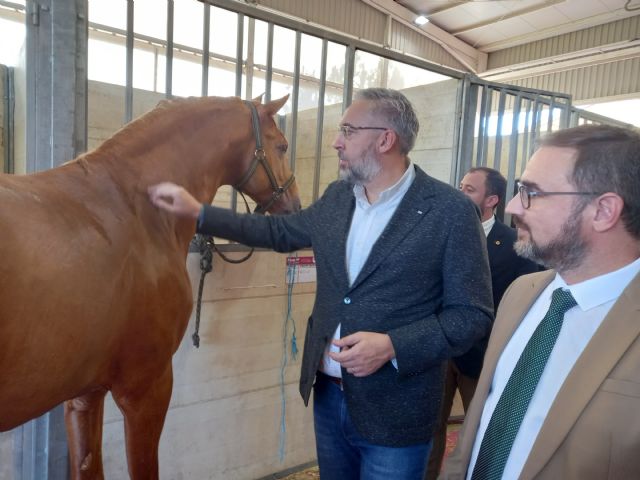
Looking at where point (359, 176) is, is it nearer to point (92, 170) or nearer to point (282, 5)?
point (92, 170)

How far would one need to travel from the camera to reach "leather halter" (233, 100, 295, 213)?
5.98 ft

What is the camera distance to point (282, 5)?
292 inches

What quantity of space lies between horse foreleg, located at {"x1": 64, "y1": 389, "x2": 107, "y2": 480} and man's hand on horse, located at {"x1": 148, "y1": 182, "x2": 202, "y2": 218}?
74cm

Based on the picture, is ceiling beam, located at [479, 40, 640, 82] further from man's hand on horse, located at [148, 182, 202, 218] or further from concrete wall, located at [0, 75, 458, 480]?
man's hand on horse, located at [148, 182, 202, 218]

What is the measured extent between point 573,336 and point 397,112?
77 cm

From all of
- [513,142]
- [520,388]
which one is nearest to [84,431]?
[520,388]

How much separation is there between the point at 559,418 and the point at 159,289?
1204mm

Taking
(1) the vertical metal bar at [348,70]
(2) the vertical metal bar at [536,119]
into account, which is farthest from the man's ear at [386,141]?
(2) the vertical metal bar at [536,119]

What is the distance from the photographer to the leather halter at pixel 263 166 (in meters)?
1.82

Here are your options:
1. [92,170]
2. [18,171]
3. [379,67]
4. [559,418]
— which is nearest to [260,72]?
[379,67]

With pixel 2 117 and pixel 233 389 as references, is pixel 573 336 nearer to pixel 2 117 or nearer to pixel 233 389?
pixel 233 389

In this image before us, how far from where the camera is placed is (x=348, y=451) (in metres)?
1.44

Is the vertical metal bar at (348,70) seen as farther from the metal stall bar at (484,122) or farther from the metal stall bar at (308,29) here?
the metal stall bar at (484,122)

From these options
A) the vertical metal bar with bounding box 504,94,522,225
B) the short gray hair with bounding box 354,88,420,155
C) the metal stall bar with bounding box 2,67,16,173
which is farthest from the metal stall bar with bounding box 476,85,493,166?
the metal stall bar with bounding box 2,67,16,173
